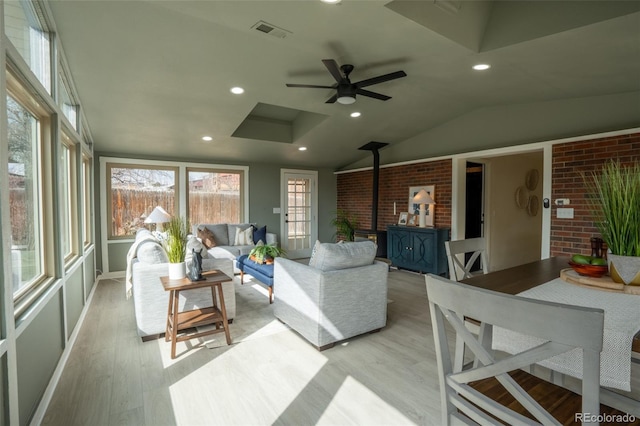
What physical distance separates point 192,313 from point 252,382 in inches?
42.5

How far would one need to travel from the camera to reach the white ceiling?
2412mm

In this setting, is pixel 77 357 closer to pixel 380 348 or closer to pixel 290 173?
pixel 380 348

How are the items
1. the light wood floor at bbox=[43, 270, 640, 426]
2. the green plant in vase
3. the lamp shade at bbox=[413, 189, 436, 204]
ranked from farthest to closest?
the lamp shade at bbox=[413, 189, 436, 204]
the green plant in vase
the light wood floor at bbox=[43, 270, 640, 426]

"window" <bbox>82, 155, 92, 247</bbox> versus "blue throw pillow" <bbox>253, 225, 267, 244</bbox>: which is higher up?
"window" <bbox>82, 155, 92, 247</bbox>

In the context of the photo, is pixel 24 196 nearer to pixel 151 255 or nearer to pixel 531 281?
pixel 151 255

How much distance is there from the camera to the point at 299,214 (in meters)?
7.67

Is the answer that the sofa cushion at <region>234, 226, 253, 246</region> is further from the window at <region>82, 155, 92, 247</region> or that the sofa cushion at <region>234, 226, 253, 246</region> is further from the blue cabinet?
the blue cabinet

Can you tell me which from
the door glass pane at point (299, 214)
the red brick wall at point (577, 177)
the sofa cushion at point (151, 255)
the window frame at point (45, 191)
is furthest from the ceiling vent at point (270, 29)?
the door glass pane at point (299, 214)

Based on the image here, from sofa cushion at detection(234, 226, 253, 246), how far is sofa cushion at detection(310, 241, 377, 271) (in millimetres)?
3340

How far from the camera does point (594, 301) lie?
4.37ft

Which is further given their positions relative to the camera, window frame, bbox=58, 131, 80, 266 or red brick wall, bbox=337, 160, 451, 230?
red brick wall, bbox=337, 160, 451, 230

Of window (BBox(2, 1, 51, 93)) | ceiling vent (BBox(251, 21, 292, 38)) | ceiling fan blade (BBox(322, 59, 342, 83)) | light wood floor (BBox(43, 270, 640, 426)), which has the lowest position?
light wood floor (BBox(43, 270, 640, 426))

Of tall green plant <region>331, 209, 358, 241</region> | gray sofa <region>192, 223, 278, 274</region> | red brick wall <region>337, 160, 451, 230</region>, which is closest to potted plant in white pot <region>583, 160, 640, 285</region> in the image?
red brick wall <region>337, 160, 451, 230</region>

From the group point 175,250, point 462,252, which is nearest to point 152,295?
point 175,250
